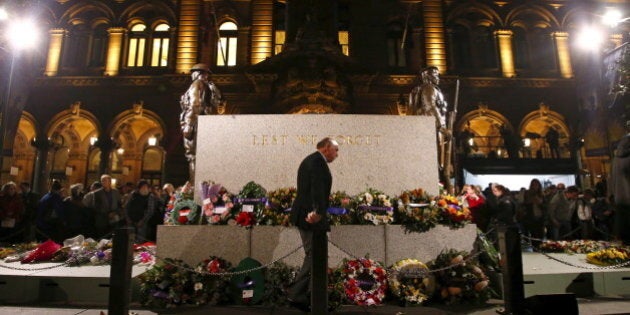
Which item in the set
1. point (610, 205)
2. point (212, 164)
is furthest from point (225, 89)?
point (610, 205)

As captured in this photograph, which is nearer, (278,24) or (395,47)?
(278,24)

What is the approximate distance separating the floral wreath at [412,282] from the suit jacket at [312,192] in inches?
59.6

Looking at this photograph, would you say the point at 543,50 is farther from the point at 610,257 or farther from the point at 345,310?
the point at 345,310

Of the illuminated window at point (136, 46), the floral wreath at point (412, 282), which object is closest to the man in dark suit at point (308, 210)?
the floral wreath at point (412, 282)

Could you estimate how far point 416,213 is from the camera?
6.20 meters

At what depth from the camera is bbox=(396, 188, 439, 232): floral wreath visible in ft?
20.0

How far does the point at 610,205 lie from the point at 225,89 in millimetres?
17065

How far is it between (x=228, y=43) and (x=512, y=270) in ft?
66.0

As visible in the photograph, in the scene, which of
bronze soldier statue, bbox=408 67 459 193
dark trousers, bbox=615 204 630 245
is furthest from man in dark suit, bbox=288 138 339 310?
dark trousers, bbox=615 204 630 245

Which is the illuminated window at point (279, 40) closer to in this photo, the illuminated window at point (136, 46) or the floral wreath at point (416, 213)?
the illuminated window at point (136, 46)

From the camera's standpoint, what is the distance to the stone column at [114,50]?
2106 centimetres

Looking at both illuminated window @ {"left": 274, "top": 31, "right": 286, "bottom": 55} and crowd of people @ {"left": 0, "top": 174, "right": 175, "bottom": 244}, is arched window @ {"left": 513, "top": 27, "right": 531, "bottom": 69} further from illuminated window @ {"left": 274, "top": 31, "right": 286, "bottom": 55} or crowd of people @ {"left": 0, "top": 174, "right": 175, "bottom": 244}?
crowd of people @ {"left": 0, "top": 174, "right": 175, "bottom": 244}

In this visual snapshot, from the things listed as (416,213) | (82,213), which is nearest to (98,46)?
(82,213)

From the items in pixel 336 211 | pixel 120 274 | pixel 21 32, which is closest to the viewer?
pixel 120 274
